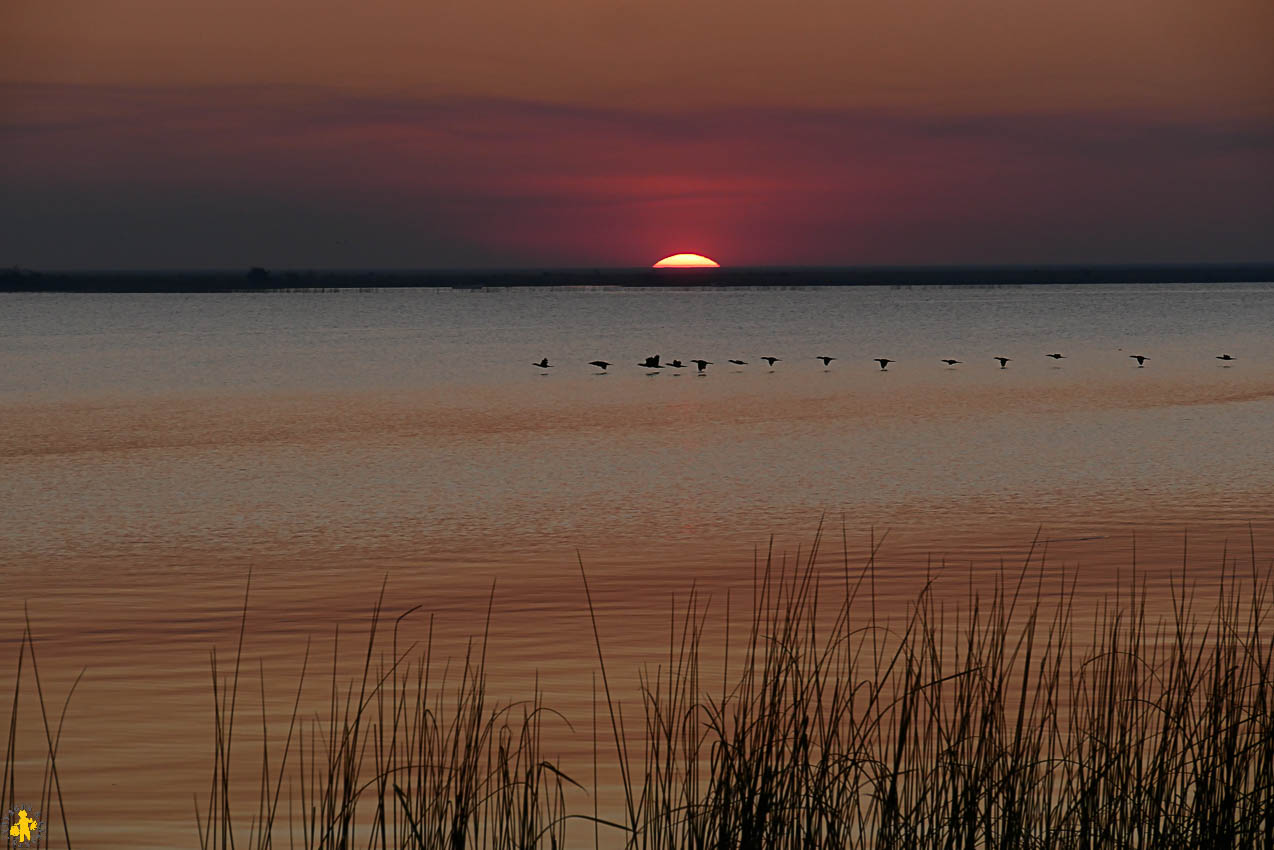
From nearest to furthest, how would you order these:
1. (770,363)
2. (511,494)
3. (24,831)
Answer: (24,831)
(511,494)
(770,363)

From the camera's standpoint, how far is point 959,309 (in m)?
143

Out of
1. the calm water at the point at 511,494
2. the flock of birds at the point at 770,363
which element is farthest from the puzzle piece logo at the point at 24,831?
the flock of birds at the point at 770,363

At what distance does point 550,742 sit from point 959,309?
5406 inches

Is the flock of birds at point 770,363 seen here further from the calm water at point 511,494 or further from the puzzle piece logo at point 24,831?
the puzzle piece logo at point 24,831

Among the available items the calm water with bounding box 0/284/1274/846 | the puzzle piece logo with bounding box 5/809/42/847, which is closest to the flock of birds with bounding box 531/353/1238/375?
the calm water with bounding box 0/284/1274/846

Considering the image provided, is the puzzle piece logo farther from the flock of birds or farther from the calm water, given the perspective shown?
the flock of birds

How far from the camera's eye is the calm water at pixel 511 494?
12.4 m

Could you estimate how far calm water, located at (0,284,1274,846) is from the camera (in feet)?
40.8

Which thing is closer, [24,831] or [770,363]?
[24,831]

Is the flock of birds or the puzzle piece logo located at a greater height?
the puzzle piece logo

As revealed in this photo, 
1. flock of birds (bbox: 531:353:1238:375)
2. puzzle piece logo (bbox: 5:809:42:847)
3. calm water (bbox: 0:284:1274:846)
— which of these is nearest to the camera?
puzzle piece logo (bbox: 5:809:42:847)

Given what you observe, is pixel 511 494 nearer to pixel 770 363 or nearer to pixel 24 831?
pixel 24 831

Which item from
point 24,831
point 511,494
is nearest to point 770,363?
point 511,494

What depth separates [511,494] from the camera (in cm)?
2344
